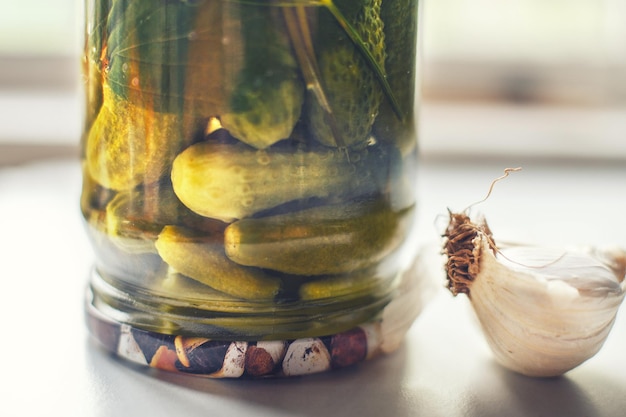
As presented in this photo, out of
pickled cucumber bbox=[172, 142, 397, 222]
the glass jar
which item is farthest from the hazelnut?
pickled cucumber bbox=[172, 142, 397, 222]

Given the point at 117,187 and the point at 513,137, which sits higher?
the point at 117,187

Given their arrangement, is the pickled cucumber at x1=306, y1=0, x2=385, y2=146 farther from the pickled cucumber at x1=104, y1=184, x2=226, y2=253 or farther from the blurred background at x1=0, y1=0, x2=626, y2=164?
the blurred background at x1=0, y1=0, x2=626, y2=164

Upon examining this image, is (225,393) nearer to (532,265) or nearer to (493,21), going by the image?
(532,265)

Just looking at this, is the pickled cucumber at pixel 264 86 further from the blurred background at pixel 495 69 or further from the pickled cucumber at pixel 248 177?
the blurred background at pixel 495 69

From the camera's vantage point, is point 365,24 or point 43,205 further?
point 43,205

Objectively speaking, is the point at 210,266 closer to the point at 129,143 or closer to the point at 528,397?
the point at 129,143

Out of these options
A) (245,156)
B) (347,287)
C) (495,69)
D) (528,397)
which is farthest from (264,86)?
(495,69)

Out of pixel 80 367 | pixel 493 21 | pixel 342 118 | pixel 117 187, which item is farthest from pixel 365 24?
pixel 493 21
